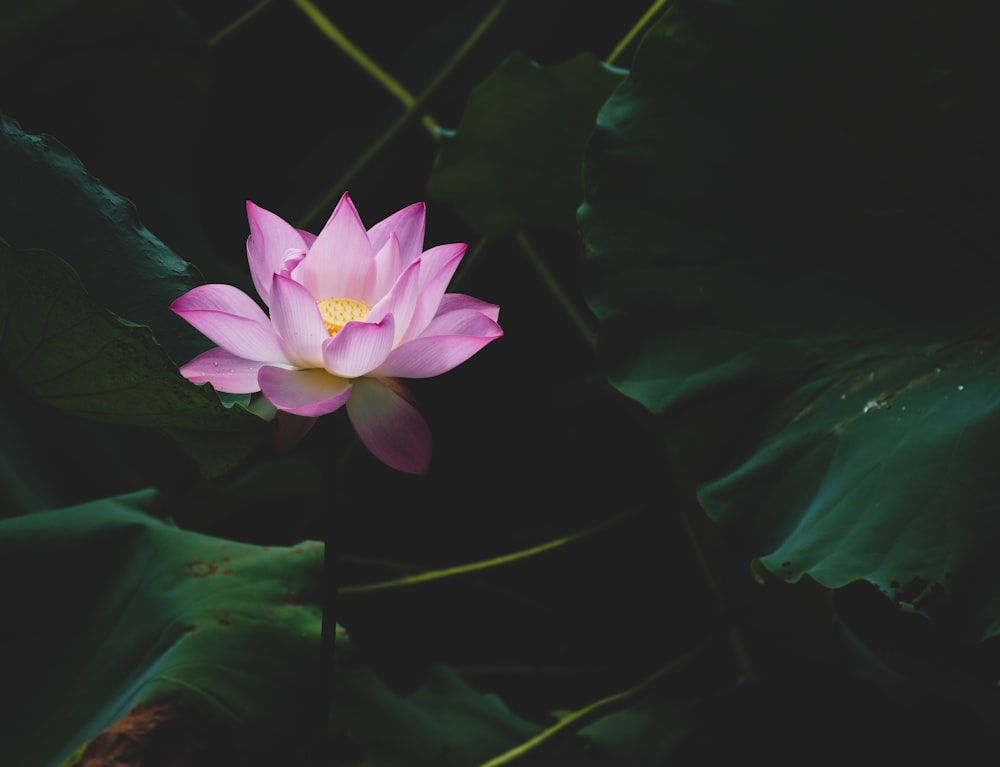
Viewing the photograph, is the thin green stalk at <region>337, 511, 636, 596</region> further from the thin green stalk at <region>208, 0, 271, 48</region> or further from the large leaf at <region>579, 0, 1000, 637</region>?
the thin green stalk at <region>208, 0, 271, 48</region>

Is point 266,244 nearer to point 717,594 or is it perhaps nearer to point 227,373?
point 227,373

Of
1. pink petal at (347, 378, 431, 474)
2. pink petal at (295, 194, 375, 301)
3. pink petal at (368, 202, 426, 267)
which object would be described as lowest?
pink petal at (347, 378, 431, 474)

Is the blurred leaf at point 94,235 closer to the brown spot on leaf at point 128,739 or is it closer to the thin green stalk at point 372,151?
the brown spot on leaf at point 128,739

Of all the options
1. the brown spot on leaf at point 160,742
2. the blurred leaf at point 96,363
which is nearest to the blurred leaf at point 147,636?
the brown spot on leaf at point 160,742

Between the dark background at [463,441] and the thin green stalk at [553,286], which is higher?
the thin green stalk at [553,286]

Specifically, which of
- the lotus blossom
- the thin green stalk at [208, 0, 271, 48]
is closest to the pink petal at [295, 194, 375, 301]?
the lotus blossom

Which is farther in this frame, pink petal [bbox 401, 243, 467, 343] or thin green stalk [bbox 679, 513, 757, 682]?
thin green stalk [bbox 679, 513, 757, 682]

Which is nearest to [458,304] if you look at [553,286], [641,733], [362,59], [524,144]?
[524,144]
